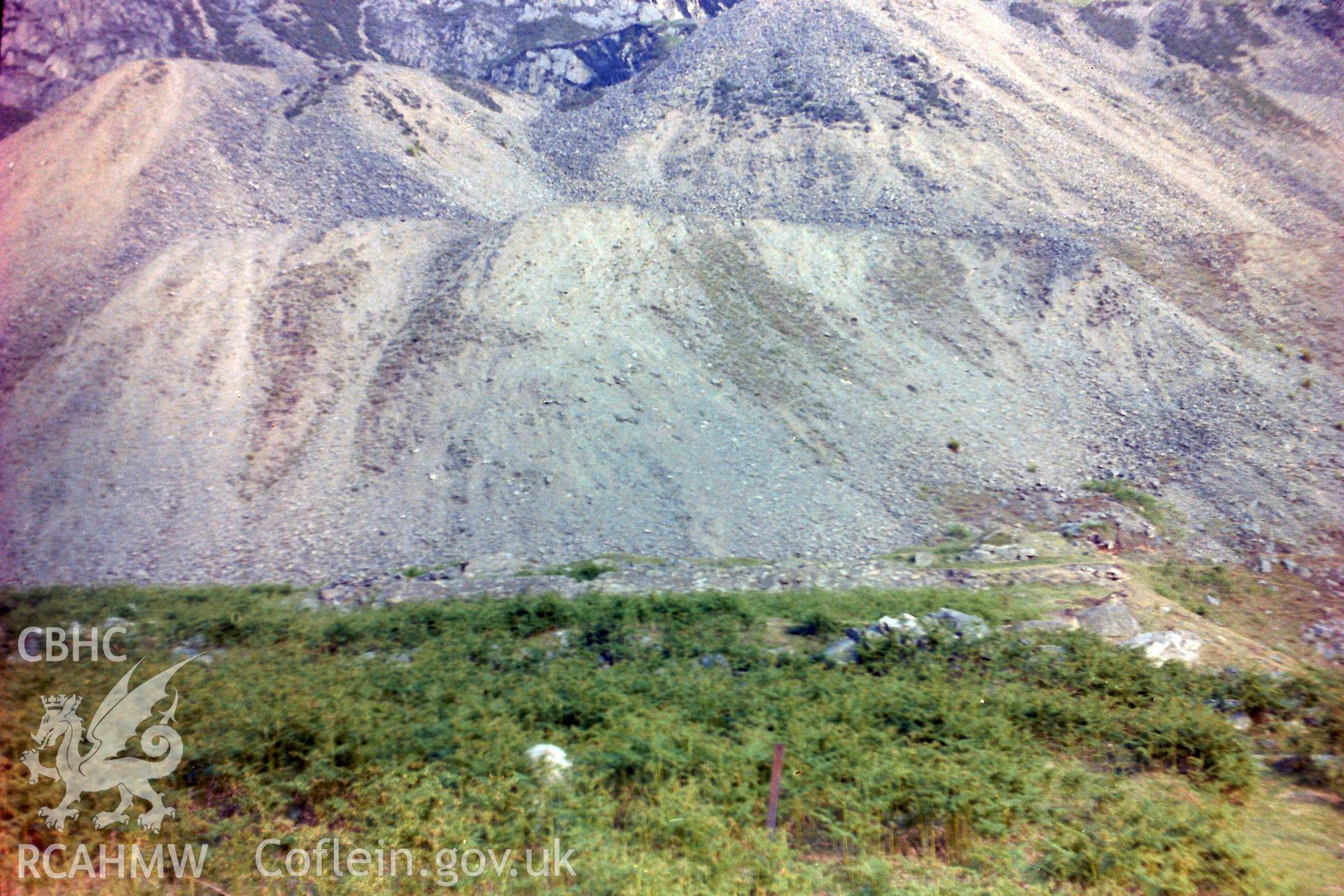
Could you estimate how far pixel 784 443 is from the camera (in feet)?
75.1

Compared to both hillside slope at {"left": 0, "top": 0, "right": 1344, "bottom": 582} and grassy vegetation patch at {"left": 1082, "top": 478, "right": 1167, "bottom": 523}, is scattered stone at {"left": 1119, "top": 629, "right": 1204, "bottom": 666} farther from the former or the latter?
grassy vegetation patch at {"left": 1082, "top": 478, "right": 1167, "bottom": 523}

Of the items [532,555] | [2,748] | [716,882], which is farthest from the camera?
[532,555]

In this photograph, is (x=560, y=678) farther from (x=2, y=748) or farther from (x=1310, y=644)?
(x=1310, y=644)

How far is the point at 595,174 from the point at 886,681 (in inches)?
1355

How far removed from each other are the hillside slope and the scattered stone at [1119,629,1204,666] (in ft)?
23.2

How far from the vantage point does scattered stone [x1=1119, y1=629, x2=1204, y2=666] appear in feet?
39.9

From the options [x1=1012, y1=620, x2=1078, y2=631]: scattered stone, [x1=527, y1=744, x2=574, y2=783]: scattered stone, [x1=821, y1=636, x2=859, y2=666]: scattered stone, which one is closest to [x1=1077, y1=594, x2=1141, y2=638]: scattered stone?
[x1=1012, y1=620, x2=1078, y2=631]: scattered stone

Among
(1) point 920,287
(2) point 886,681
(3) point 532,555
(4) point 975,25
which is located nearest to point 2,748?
(2) point 886,681

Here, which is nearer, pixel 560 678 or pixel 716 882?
pixel 716 882

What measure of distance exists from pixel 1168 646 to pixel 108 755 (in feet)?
47.0

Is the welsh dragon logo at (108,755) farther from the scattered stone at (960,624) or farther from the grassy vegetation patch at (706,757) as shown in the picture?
the scattered stone at (960,624)

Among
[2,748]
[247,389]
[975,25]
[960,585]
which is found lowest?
[247,389]
